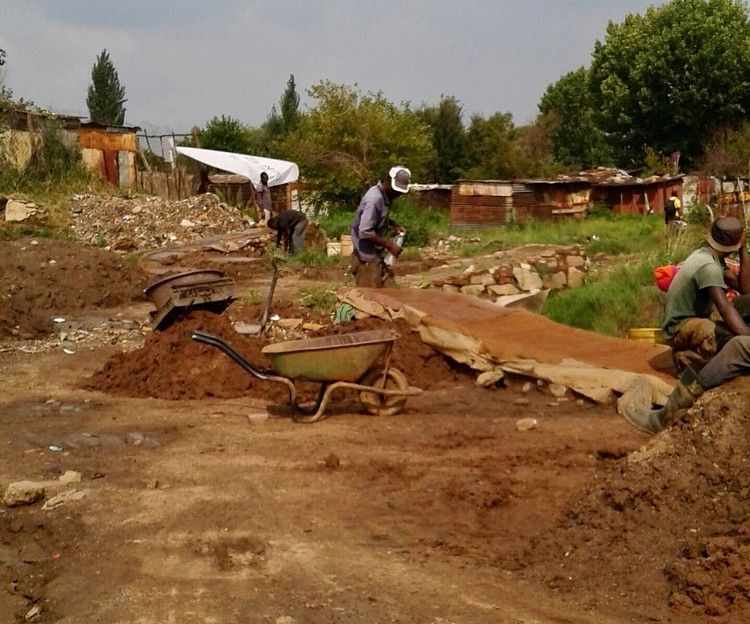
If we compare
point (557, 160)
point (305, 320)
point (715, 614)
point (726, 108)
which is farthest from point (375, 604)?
point (557, 160)

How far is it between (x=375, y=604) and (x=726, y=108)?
36.8 meters

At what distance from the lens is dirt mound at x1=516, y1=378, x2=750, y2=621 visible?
4141 millimetres

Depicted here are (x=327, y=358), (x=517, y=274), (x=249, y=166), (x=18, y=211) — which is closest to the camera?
(x=327, y=358)

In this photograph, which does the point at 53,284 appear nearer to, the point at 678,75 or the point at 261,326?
the point at 261,326

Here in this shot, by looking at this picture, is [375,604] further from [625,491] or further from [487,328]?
[487,328]

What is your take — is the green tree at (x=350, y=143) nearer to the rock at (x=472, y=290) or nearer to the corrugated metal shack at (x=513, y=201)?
the corrugated metal shack at (x=513, y=201)

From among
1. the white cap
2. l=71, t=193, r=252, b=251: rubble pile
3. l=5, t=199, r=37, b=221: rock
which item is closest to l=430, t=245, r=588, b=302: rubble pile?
the white cap

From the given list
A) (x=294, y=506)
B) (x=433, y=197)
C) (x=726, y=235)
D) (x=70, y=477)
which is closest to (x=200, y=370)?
(x=70, y=477)

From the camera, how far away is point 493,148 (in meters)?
41.3

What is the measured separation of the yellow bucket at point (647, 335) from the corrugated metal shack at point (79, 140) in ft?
65.4

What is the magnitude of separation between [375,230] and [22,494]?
4733 mm

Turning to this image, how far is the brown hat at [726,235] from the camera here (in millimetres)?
6902

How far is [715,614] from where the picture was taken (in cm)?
399

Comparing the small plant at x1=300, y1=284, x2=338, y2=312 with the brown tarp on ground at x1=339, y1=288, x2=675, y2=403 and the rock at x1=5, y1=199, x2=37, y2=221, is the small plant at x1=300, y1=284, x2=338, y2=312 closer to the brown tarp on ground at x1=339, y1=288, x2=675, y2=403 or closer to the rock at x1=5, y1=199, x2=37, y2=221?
the brown tarp on ground at x1=339, y1=288, x2=675, y2=403
